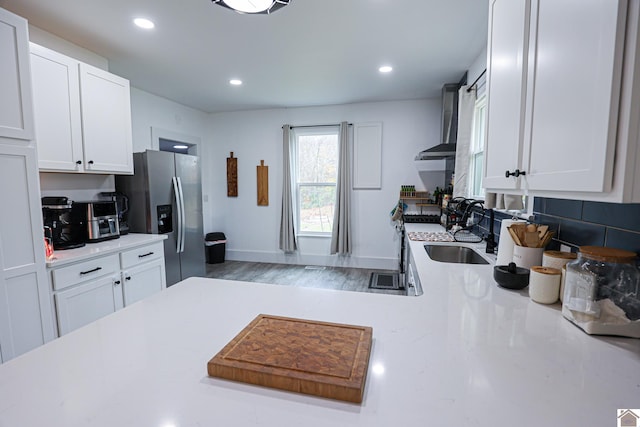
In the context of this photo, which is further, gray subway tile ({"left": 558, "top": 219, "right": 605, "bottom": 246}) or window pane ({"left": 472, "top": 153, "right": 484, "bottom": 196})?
window pane ({"left": 472, "top": 153, "right": 484, "bottom": 196})

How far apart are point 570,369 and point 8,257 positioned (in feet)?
8.68

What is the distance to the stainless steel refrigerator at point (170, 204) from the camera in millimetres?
3005

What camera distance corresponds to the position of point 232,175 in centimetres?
493

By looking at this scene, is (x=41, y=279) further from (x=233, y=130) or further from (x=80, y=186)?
(x=233, y=130)

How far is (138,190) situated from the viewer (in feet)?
9.91

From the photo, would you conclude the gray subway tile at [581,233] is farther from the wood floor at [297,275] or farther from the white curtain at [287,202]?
the white curtain at [287,202]

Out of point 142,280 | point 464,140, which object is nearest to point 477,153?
point 464,140

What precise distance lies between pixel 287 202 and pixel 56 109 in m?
2.97

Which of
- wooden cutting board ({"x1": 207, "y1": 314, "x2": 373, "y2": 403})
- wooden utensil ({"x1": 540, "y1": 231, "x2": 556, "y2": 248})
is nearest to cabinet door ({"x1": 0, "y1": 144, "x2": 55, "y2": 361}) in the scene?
wooden cutting board ({"x1": 207, "y1": 314, "x2": 373, "y2": 403})

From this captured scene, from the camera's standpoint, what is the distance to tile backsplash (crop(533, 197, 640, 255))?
0.97 m

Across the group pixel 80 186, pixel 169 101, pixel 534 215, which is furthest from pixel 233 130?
pixel 534 215

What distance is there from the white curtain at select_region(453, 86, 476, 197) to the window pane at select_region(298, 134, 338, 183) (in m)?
2.01

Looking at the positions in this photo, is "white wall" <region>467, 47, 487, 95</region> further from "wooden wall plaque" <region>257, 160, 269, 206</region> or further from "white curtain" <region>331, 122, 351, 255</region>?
"wooden wall plaque" <region>257, 160, 269, 206</region>

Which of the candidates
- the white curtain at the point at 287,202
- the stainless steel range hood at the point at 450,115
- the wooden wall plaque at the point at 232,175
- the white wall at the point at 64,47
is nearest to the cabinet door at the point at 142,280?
the white wall at the point at 64,47
